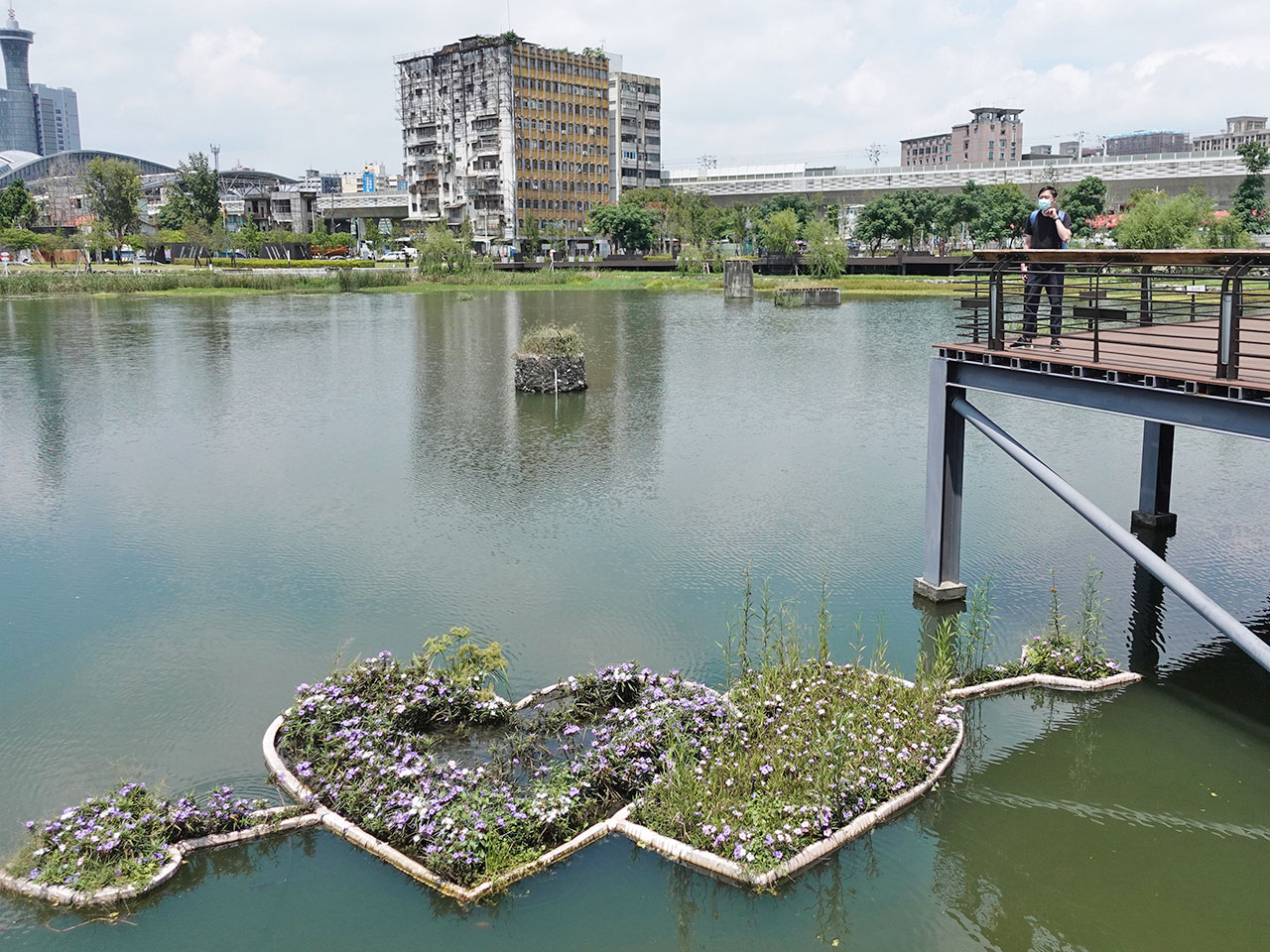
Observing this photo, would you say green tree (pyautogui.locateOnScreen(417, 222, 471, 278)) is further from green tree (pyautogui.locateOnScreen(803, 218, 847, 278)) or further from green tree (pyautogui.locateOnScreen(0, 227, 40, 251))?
green tree (pyautogui.locateOnScreen(0, 227, 40, 251))

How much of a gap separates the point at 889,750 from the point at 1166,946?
8.34 feet

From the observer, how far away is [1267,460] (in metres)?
21.8

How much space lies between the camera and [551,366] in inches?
1248

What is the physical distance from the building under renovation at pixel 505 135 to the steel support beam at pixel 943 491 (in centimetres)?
12315

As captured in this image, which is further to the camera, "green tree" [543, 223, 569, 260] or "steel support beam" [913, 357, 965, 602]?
"green tree" [543, 223, 569, 260]

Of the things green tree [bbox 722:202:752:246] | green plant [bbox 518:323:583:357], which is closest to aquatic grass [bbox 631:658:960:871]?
green plant [bbox 518:323:583:357]

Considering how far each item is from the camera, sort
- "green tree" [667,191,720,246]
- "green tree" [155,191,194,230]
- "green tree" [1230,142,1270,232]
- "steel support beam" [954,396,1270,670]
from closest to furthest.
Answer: "steel support beam" [954,396,1270,670] → "green tree" [1230,142,1270,232] → "green tree" [155,191,194,230] → "green tree" [667,191,720,246]

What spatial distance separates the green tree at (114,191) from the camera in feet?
363

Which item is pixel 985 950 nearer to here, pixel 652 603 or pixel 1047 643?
pixel 1047 643

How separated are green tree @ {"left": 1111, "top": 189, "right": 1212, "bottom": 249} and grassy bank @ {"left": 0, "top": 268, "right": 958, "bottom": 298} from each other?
12.5 m

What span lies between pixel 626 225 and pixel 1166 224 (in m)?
67.7

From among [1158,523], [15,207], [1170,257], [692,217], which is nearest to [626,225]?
[692,217]

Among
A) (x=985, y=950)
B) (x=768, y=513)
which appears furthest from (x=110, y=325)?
(x=985, y=950)

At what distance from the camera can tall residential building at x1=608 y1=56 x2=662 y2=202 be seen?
150125 millimetres
